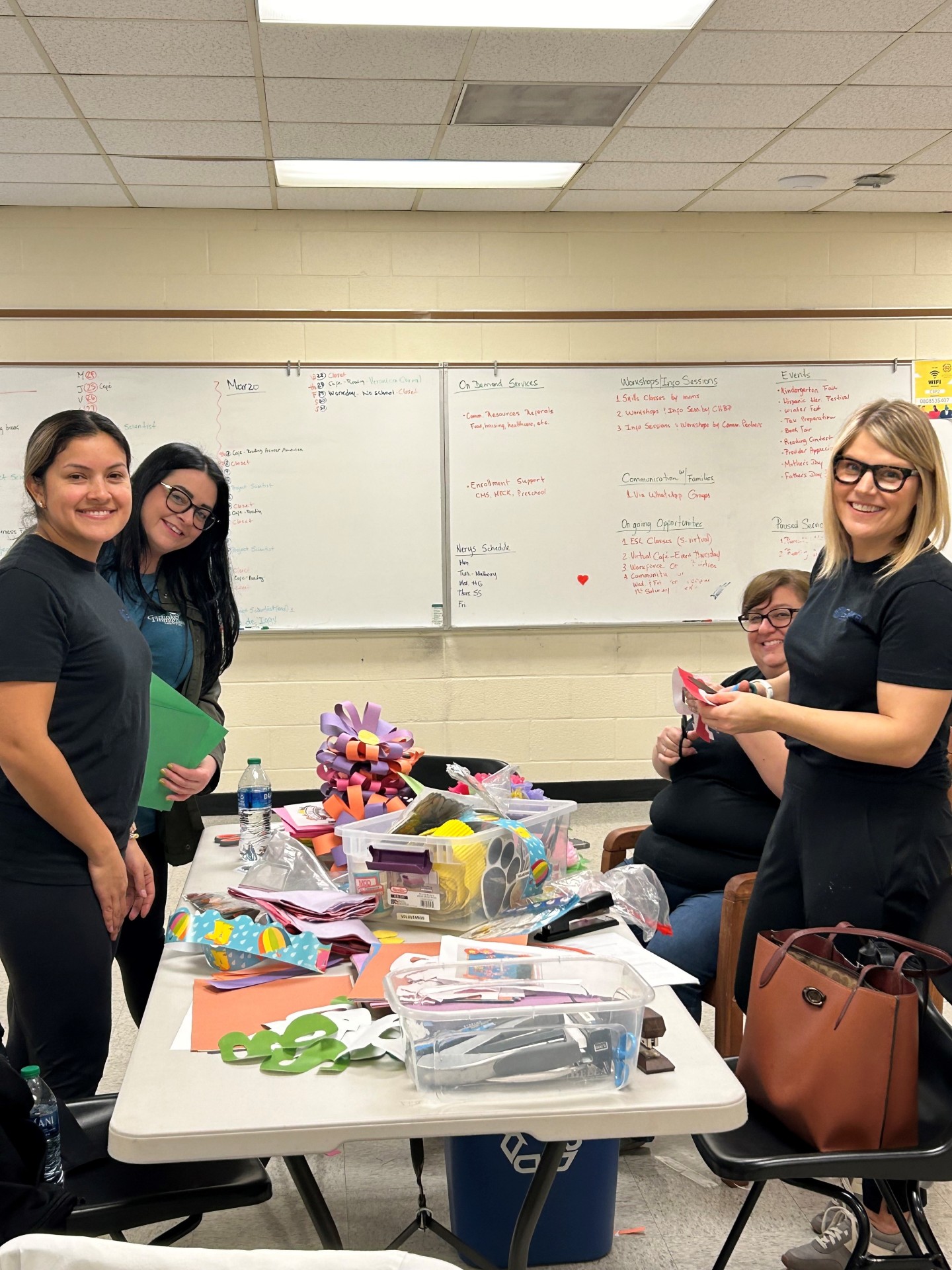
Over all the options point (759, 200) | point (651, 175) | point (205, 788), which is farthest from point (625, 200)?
point (205, 788)

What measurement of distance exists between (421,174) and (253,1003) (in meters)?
3.78

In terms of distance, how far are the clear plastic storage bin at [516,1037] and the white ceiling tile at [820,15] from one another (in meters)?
2.88

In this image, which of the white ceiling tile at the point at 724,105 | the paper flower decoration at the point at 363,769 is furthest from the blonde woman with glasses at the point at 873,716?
the white ceiling tile at the point at 724,105

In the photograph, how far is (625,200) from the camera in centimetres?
468

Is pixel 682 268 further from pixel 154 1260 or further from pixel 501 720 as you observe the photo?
pixel 154 1260

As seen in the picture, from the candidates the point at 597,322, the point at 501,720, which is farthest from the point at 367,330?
the point at 501,720

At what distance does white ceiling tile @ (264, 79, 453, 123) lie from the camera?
3.47 meters

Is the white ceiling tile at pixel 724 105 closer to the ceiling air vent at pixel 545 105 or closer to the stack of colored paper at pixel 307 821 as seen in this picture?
the ceiling air vent at pixel 545 105

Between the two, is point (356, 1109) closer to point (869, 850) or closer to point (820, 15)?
point (869, 850)

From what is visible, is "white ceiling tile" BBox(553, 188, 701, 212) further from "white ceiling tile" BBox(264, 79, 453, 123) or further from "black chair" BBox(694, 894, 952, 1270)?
"black chair" BBox(694, 894, 952, 1270)

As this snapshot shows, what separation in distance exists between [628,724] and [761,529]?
1.13m

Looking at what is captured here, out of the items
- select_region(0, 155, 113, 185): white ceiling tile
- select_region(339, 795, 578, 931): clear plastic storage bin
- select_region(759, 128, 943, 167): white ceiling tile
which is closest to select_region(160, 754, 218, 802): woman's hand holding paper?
select_region(339, 795, 578, 931): clear plastic storage bin

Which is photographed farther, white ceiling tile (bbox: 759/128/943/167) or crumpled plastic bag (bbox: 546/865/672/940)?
white ceiling tile (bbox: 759/128/943/167)

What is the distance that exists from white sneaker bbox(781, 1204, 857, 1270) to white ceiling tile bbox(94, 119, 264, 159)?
373 cm
